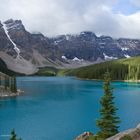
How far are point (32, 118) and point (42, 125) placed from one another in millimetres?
12446

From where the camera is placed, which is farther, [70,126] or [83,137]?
[70,126]

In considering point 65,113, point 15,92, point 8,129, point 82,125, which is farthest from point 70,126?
point 15,92

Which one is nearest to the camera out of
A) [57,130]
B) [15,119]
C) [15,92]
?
[57,130]

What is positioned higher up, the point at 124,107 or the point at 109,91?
the point at 109,91

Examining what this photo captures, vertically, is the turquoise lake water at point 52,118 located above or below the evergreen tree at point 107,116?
below

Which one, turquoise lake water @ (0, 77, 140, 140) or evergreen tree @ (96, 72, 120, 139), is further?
turquoise lake water @ (0, 77, 140, 140)

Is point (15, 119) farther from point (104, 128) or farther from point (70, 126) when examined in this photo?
point (104, 128)

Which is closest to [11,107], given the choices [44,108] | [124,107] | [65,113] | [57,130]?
[44,108]

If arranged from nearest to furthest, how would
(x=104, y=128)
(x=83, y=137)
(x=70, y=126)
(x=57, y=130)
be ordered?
(x=104, y=128) < (x=83, y=137) < (x=57, y=130) < (x=70, y=126)

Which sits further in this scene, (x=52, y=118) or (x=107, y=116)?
(x=52, y=118)

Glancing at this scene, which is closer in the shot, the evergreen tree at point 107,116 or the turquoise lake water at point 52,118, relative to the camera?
the evergreen tree at point 107,116

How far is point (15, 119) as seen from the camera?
112 metres

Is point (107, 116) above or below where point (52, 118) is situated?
above

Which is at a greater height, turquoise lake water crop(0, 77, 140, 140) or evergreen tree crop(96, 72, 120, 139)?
evergreen tree crop(96, 72, 120, 139)
